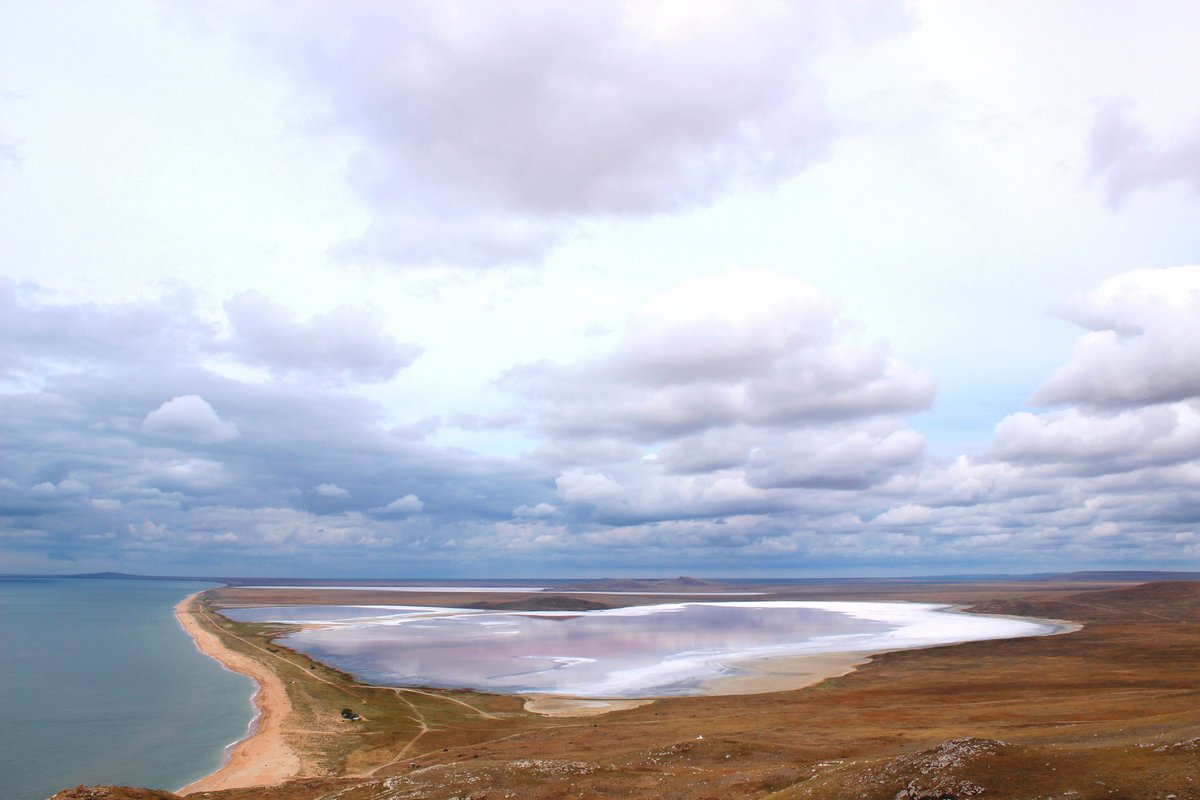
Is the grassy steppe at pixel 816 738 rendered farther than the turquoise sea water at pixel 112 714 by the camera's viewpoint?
No

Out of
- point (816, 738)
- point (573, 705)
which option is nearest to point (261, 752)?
point (573, 705)

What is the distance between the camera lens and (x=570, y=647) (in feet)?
374

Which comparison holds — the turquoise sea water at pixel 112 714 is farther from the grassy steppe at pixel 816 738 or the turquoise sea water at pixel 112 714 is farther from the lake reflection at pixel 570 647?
the lake reflection at pixel 570 647

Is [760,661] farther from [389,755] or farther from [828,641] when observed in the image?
[389,755]

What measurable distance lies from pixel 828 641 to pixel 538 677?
57.4m

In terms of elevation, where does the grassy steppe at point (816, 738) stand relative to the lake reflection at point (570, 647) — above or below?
above

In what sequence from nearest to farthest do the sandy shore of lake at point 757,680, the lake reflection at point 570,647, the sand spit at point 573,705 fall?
the sand spit at point 573,705
the sandy shore of lake at point 757,680
the lake reflection at point 570,647

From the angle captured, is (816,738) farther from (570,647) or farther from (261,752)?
(570,647)

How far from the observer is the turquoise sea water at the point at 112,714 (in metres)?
48.1

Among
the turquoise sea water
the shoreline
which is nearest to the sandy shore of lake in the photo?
the shoreline

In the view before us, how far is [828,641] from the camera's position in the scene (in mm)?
122875

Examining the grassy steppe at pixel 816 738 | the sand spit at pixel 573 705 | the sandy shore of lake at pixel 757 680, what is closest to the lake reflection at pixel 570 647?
the sandy shore of lake at pixel 757 680

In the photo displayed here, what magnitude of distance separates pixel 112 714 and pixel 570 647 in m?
60.5

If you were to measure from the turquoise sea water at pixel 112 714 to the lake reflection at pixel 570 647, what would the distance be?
16103 millimetres
